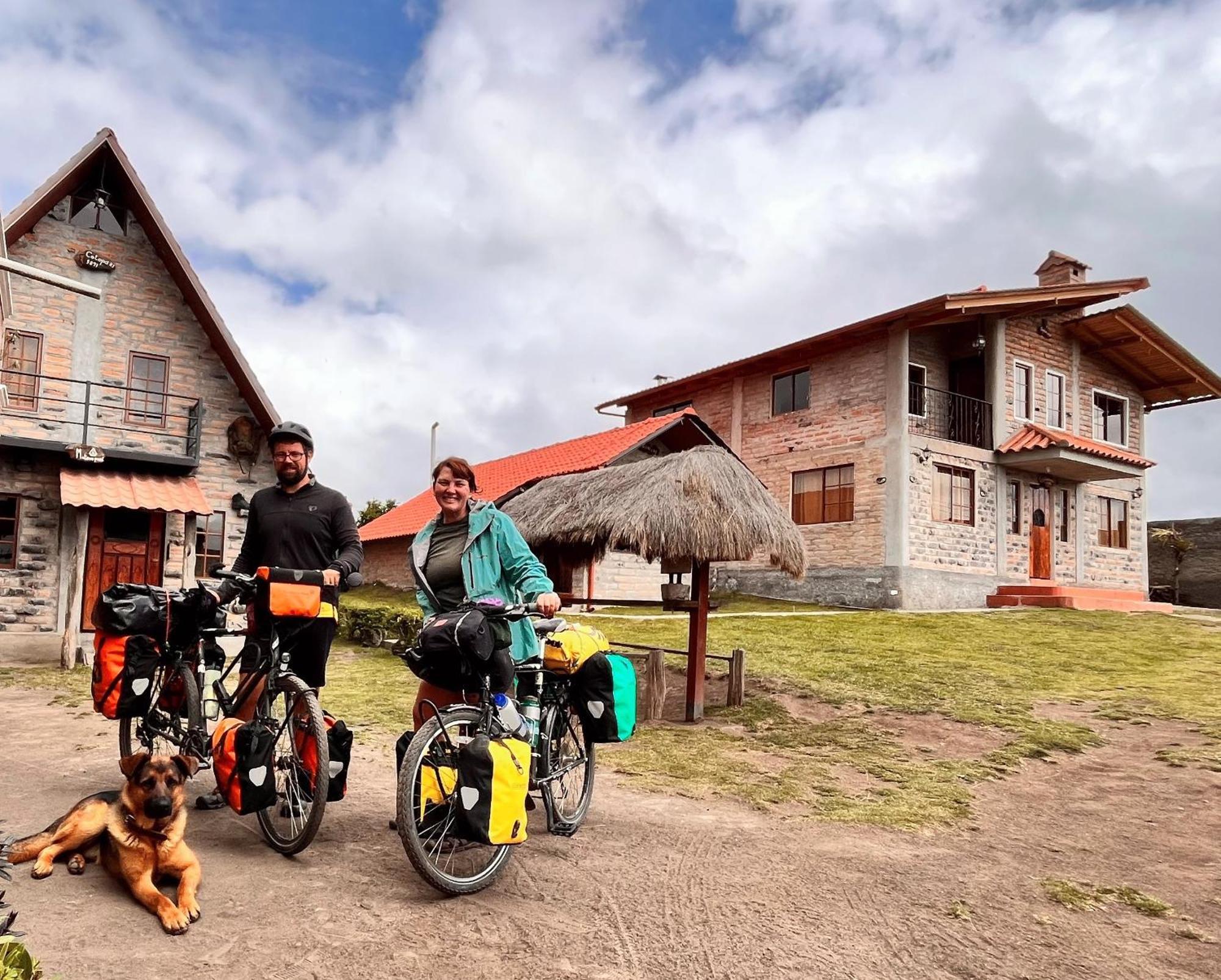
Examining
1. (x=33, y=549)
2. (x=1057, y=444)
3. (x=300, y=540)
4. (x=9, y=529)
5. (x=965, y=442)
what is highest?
(x=965, y=442)

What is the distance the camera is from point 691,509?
9.58 metres

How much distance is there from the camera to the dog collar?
365cm

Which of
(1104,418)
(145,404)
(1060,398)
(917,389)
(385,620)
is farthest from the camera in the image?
(1104,418)

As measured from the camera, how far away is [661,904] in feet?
13.1

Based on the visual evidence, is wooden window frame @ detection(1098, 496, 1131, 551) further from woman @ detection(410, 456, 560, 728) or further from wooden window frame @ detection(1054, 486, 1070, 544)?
woman @ detection(410, 456, 560, 728)

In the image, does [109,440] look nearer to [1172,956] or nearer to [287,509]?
[287,509]

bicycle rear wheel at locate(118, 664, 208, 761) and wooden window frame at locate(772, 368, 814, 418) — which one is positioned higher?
wooden window frame at locate(772, 368, 814, 418)

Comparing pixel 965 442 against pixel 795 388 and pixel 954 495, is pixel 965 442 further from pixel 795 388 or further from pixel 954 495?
pixel 795 388

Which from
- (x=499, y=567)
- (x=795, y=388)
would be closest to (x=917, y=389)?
(x=795, y=388)

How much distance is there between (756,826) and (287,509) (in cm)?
339

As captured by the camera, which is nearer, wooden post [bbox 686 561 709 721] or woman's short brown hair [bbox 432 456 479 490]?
woman's short brown hair [bbox 432 456 479 490]

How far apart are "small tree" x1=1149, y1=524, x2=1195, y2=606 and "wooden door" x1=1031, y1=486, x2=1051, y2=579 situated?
19.7 feet

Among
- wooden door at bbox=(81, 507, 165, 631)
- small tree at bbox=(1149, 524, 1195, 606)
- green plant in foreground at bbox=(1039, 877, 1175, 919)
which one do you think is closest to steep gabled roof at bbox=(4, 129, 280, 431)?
wooden door at bbox=(81, 507, 165, 631)

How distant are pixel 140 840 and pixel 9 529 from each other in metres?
13.3
